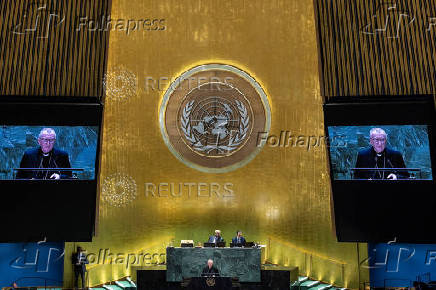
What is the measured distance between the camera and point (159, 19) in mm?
10688

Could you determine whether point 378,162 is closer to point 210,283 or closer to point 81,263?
point 210,283

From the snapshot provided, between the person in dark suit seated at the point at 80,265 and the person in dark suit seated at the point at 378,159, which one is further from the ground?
the person in dark suit seated at the point at 378,159

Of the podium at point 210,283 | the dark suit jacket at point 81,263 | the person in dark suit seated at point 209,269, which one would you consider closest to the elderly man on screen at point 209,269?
the person in dark suit seated at point 209,269

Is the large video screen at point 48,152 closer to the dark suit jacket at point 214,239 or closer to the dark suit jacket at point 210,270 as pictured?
the dark suit jacket at point 214,239

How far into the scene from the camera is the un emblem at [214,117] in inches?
413

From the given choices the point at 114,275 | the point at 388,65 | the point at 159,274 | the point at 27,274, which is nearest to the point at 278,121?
the point at 388,65

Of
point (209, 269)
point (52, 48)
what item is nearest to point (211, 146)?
point (209, 269)

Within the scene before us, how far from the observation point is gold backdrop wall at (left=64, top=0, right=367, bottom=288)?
10242 millimetres

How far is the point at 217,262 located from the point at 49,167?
4113 millimetres

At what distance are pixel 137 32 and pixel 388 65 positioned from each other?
18.4 ft

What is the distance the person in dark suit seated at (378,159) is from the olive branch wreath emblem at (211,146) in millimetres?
2546

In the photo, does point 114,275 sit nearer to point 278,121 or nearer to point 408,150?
point 278,121

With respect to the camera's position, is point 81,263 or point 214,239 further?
point 214,239

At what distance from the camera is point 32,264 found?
9859 millimetres
